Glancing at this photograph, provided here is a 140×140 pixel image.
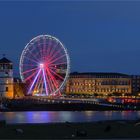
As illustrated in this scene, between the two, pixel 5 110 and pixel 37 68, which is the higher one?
pixel 37 68

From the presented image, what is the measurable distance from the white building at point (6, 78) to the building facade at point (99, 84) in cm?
4529

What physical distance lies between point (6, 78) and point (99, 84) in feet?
168

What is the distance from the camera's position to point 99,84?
491 feet

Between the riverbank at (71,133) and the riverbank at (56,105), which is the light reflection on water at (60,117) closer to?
the riverbank at (71,133)

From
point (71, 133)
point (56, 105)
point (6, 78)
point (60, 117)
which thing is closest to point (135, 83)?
point (6, 78)

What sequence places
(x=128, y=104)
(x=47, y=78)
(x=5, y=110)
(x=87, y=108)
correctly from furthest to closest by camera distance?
(x=128, y=104), (x=87, y=108), (x=5, y=110), (x=47, y=78)

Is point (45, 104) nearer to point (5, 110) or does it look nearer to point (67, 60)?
point (5, 110)

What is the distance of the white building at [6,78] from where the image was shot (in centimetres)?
10162

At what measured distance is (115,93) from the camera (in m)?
140

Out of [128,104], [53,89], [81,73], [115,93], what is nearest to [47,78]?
[53,89]

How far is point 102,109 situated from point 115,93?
140ft

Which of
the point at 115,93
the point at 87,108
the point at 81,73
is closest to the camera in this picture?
the point at 87,108

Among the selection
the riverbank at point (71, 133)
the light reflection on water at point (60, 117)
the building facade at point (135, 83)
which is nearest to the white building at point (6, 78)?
the light reflection on water at point (60, 117)

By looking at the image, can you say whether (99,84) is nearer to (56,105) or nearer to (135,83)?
(135,83)
